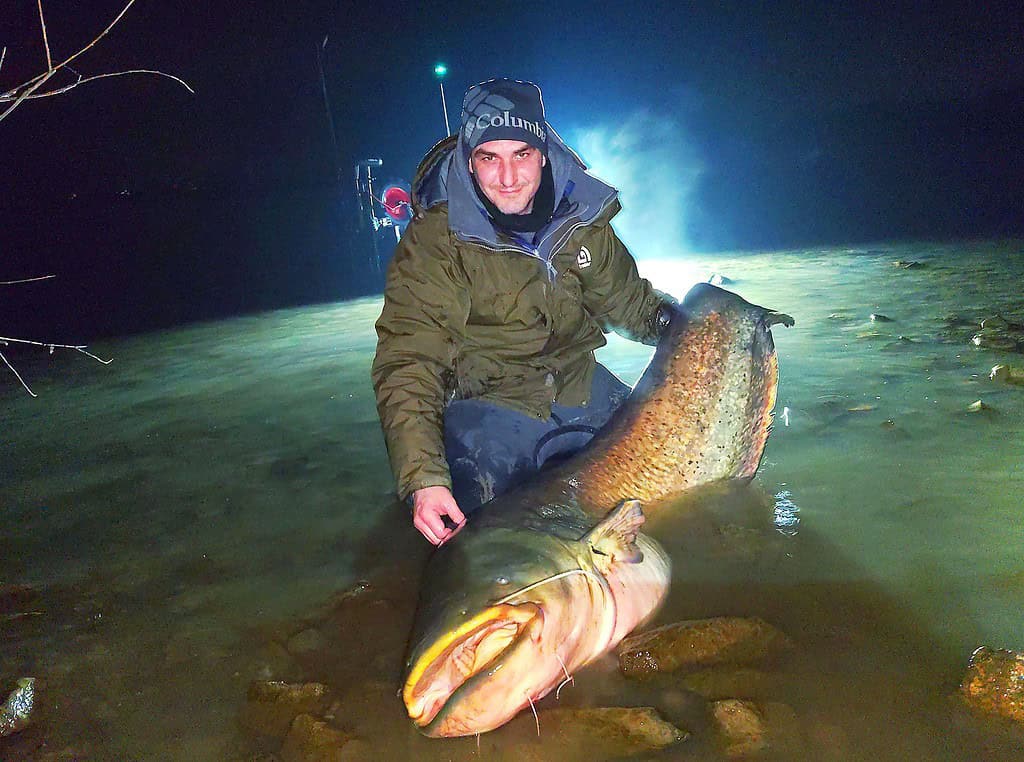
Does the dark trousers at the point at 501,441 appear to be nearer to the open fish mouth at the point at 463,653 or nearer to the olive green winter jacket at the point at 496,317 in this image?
the olive green winter jacket at the point at 496,317

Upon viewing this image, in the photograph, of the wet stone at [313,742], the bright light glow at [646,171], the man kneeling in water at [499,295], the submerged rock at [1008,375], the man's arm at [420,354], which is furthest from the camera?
the bright light glow at [646,171]

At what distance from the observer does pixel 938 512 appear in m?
2.52

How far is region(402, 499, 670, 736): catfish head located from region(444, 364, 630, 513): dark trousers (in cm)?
71

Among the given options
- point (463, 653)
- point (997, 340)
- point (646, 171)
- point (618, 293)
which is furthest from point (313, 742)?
point (646, 171)

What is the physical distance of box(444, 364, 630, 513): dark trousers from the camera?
285cm

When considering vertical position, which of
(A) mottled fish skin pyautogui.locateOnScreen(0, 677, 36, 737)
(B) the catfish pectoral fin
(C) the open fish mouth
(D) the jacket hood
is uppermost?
(D) the jacket hood

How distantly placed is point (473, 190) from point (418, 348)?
744mm

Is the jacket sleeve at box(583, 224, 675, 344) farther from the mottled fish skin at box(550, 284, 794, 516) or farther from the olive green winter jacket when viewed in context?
the mottled fish skin at box(550, 284, 794, 516)

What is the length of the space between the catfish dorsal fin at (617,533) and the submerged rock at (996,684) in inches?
35.2

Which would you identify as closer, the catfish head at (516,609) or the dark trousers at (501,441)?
the catfish head at (516,609)

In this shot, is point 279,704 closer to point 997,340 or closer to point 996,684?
point 996,684

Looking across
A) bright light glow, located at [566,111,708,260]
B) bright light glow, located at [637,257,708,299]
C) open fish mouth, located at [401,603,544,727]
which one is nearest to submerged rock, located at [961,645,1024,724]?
open fish mouth, located at [401,603,544,727]

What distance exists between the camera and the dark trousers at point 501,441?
285 centimetres

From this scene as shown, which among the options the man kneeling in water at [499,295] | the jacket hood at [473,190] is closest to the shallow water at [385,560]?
the man kneeling in water at [499,295]
